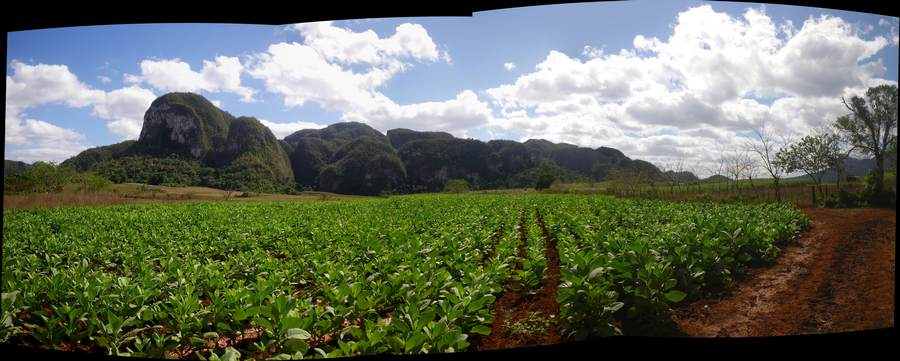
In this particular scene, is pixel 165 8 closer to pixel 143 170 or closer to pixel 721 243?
pixel 721 243

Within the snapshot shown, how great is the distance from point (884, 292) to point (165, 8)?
22.4ft

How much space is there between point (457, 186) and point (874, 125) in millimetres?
19035

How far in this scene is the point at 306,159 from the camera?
22.7m

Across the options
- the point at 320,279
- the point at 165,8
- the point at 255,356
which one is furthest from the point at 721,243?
the point at 165,8

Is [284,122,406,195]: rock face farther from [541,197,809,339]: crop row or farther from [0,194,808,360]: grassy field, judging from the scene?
[541,197,809,339]: crop row

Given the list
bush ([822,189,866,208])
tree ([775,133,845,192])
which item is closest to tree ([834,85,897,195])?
tree ([775,133,845,192])

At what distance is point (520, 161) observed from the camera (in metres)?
23.9

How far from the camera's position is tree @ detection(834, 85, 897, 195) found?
15.6 ft

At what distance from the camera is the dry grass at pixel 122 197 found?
44.1ft

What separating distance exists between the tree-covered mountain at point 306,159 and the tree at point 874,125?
41.7 feet

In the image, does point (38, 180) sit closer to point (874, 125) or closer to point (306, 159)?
point (306, 159)

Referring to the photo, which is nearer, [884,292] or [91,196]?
[884,292]


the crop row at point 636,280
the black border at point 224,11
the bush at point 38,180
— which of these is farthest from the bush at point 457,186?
the black border at point 224,11

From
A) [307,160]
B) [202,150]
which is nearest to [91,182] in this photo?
[202,150]
